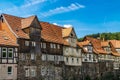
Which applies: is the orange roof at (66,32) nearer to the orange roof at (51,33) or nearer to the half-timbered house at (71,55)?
the half-timbered house at (71,55)

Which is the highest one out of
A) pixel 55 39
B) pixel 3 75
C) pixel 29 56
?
pixel 55 39

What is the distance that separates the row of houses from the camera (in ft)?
173

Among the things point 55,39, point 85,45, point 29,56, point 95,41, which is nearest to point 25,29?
point 29,56

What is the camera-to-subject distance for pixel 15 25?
57.0 m

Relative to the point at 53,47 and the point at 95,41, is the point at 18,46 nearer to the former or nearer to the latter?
the point at 53,47

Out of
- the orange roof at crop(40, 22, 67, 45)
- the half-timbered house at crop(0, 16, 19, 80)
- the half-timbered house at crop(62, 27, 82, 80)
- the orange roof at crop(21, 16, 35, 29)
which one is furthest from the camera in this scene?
the half-timbered house at crop(62, 27, 82, 80)

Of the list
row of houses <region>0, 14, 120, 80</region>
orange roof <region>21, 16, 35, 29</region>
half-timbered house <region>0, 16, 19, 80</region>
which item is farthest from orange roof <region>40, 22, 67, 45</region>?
half-timbered house <region>0, 16, 19, 80</region>

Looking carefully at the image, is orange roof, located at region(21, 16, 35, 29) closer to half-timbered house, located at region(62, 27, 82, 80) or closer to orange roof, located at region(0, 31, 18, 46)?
orange roof, located at region(0, 31, 18, 46)

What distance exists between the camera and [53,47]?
6331cm

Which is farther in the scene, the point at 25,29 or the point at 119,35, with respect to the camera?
the point at 119,35

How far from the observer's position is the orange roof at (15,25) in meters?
55.1

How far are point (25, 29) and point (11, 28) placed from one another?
11.6 feet

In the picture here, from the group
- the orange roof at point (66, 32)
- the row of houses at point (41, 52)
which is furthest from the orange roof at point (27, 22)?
the orange roof at point (66, 32)

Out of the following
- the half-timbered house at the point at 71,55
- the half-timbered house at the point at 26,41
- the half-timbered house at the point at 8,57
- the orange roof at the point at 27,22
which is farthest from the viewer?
the half-timbered house at the point at 71,55
